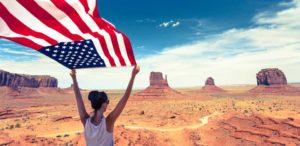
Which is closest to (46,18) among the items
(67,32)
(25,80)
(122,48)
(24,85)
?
(67,32)

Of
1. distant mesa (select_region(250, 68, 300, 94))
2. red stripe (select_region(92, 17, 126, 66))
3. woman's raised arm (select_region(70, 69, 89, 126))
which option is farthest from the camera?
distant mesa (select_region(250, 68, 300, 94))

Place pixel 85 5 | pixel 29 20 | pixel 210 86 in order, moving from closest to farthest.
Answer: pixel 29 20
pixel 85 5
pixel 210 86

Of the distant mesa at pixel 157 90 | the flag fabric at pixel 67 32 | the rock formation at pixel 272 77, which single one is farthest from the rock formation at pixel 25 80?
the flag fabric at pixel 67 32

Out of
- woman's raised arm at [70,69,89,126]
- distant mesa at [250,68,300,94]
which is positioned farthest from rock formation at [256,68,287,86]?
woman's raised arm at [70,69,89,126]

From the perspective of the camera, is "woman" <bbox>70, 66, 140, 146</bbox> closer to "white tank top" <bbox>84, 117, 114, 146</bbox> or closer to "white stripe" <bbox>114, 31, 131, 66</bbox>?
"white tank top" <bbox>84, 117, 114, 146</bbox>

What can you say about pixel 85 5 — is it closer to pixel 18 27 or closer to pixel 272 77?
pixel 18 27

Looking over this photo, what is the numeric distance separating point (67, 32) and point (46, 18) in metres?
0.36

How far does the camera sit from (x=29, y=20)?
4.34 m

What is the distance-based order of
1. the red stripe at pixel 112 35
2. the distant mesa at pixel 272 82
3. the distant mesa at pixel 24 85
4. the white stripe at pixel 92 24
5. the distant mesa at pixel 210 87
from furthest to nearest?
the distant mesa at pixel 210 87, the distant mesa at pixel 272 82, the distant mesa at pixel 24 85, the red stripe at pixel 112 35, the white stripe at pixel 92 24

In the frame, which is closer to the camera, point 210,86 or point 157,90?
point 157,90

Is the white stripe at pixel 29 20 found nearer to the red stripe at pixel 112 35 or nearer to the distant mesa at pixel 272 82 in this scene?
the red stripe at pixel 112 35

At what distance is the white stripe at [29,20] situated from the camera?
407 cm

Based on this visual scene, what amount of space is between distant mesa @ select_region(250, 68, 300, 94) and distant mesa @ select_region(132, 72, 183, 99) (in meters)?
44.1

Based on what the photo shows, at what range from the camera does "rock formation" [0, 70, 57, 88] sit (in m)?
133
